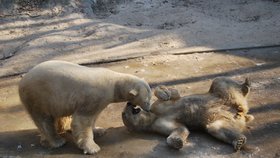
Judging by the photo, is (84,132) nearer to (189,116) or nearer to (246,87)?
(189,116)

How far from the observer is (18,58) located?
912 cm

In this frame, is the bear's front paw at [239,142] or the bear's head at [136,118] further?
the bear's head at [136,118]

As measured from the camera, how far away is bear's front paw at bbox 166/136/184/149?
499 centimetres

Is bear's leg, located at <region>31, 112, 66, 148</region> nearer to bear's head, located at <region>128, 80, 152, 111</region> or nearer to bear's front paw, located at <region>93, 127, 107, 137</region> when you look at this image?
bear's front paw, located at <region>93, 127, 107, 137</region>

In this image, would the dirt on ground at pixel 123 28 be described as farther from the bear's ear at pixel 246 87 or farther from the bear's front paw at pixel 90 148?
the bear's front paw at pixel 90 148

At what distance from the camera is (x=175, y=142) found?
16.4ft

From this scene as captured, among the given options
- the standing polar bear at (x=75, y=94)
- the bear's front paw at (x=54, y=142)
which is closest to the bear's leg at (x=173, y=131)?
the standing polar bear at (x=75, y=94)

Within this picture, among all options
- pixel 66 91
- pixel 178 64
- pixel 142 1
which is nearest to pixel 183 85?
pixel 178 64

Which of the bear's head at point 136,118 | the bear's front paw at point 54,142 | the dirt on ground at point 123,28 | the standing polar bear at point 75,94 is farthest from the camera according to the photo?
the dirt on ground at point 123,28

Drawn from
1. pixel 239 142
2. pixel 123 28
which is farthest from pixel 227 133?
pixel 123 28

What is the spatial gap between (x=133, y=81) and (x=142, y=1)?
8495 mm

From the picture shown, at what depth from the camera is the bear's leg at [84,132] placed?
4984 millimetres

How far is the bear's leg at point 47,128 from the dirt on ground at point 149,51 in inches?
4.2

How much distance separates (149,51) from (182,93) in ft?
8.09
